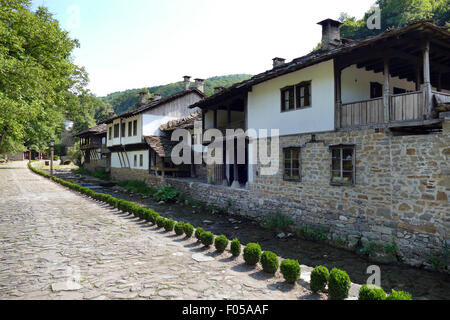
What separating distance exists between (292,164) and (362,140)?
2.90 metres

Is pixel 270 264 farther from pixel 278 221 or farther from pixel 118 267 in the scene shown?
pixel 278 221

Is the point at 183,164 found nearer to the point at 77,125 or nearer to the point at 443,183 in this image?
the point at 443,183

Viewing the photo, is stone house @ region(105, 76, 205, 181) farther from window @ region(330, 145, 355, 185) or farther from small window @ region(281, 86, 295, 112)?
window @ region(330, 145, 355, 185)

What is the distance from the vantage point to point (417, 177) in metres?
7.14

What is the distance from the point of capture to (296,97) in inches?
412

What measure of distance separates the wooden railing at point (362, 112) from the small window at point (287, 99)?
216 cm

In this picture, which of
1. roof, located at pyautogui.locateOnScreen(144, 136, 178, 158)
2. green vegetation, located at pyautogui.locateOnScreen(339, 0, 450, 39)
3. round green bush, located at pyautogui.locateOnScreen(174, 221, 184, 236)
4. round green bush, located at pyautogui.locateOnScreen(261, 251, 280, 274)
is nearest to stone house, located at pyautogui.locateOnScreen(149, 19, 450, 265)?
round green bush, located at pyautogui.locateOnScreen(261, 251, 280, 274)

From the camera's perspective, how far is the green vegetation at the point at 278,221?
10609mm

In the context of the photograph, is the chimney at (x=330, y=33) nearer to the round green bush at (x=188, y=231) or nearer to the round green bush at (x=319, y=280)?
the round green bush at (x=188, y=231)

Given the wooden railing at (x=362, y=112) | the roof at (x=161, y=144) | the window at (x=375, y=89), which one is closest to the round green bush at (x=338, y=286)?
the wooden railing at (x=362, y=112)

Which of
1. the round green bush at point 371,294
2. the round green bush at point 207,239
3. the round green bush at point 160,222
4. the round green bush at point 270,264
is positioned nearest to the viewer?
the round green bush at point 371,294

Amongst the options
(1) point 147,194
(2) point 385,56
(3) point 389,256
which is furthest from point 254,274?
(1) point 147,194

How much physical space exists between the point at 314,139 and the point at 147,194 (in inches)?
501

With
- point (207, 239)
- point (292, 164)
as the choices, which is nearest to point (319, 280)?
point (207, 239)
